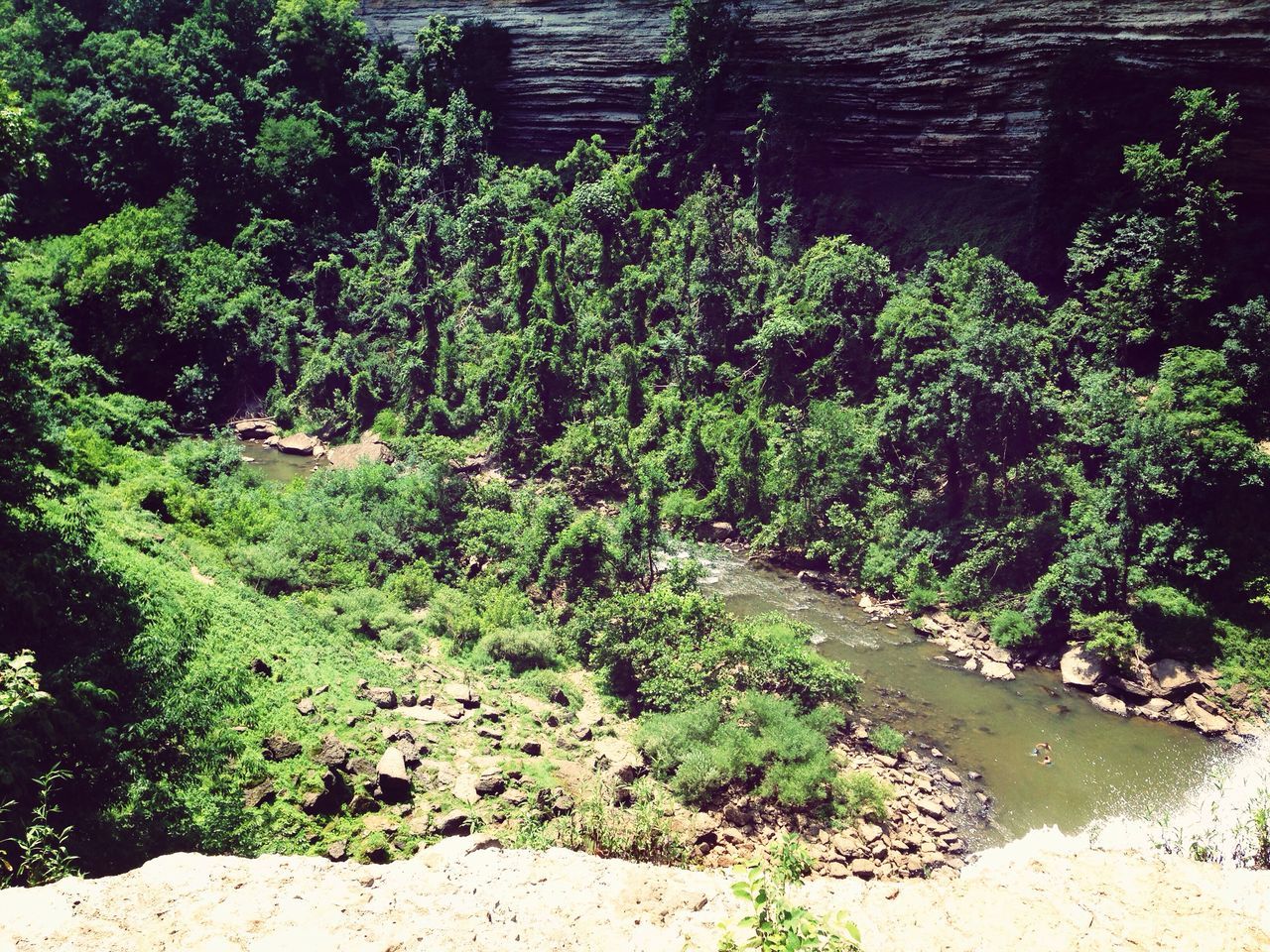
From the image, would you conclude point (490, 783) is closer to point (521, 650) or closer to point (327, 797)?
point (327, 797)

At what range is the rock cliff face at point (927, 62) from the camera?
20.6 metres

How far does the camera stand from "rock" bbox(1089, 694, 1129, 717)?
17.0 meters

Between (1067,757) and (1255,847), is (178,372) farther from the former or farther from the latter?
(1255,847)

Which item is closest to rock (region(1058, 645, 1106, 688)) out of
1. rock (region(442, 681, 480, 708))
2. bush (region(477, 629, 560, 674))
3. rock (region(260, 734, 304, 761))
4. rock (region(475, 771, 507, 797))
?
bush (region(477, 629, 560, 674))

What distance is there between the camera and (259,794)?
10.9m

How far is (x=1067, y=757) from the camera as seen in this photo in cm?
1598

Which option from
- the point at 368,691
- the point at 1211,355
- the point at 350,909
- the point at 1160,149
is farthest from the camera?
the point at 1160,149

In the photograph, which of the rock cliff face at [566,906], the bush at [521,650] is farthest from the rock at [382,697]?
the rock cliff face at [566,906]

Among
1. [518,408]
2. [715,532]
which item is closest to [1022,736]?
[715,532]

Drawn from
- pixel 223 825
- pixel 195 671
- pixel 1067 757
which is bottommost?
pixel 1067 757

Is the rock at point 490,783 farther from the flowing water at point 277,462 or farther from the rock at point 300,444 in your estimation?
the rock at point 300,444

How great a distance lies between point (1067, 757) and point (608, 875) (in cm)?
1179

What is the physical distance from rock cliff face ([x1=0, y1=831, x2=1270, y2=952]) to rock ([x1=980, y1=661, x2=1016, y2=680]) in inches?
429

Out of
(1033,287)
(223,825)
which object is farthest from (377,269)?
(223,825)
